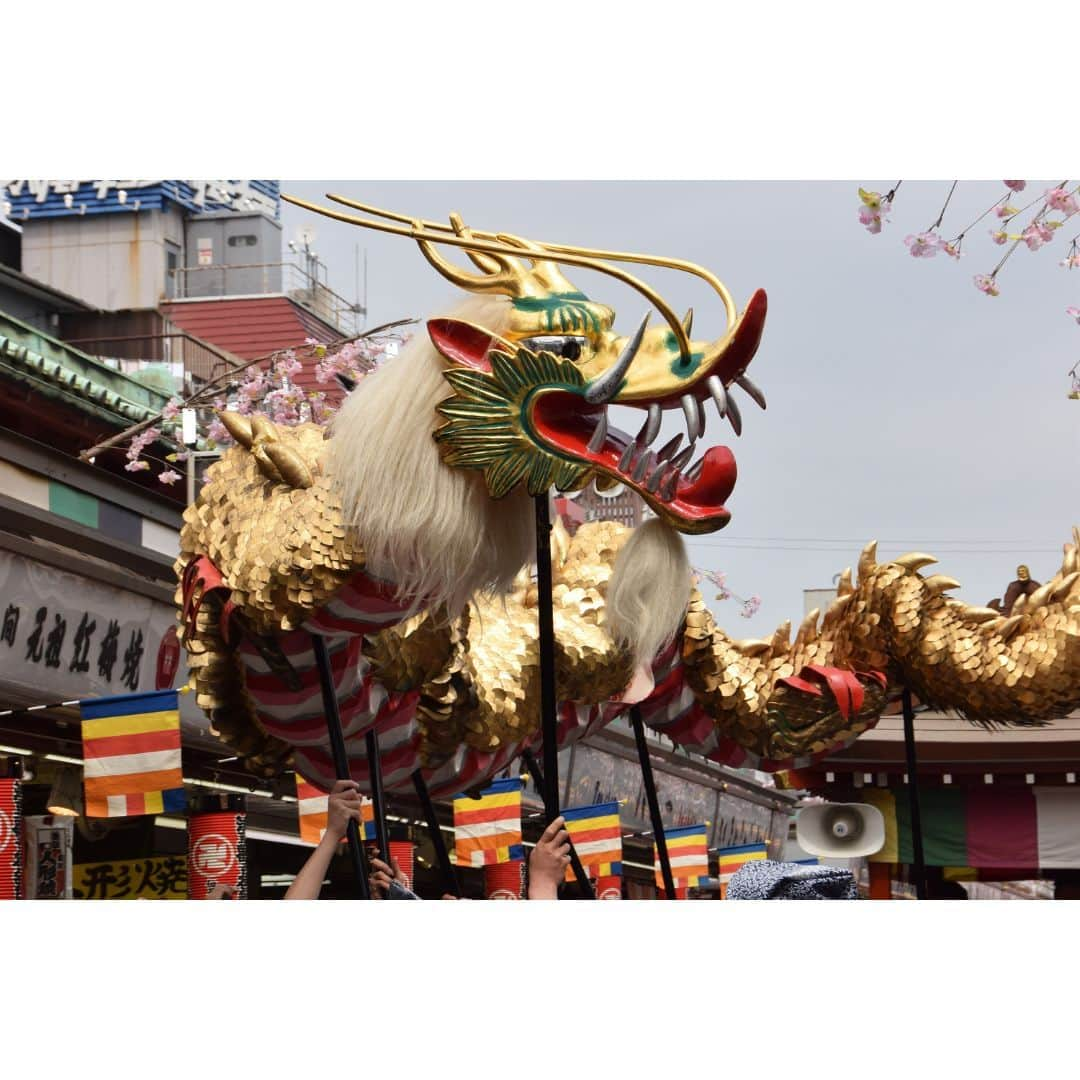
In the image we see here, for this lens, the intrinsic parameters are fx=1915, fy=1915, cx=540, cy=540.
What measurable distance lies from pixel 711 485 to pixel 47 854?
5.25 metres

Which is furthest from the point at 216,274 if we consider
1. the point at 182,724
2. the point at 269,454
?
the point at 269,454

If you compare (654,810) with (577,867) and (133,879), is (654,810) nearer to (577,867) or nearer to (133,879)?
(577,867)

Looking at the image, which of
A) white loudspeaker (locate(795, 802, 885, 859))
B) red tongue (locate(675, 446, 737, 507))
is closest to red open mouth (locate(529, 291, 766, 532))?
red tongue (locate(675, 446, 737, 507))

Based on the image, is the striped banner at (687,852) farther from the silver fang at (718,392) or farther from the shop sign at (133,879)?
the silver fang at (718,392)

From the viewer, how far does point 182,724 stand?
10617 millimetres

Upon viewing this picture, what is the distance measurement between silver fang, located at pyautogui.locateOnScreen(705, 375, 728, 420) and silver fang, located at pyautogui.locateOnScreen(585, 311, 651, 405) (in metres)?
0.21

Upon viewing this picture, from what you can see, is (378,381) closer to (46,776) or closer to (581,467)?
(581,467)

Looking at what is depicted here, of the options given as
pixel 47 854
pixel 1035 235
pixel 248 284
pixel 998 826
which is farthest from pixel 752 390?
pixel 248 284

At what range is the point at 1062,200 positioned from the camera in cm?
584

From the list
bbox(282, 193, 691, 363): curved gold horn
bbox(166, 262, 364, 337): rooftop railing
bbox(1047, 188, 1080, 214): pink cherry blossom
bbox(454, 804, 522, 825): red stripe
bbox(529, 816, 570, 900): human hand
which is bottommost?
bbox(529, 816, 570, 900): human hand

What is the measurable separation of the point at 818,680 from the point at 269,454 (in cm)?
302

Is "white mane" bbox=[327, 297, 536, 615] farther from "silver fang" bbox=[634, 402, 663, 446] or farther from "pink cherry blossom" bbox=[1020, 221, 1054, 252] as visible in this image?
"pink cherry blossom" bbox=[1020, 221, 1054, 252]

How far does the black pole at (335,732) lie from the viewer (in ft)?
18.5

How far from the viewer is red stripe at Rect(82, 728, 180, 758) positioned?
332 inches
